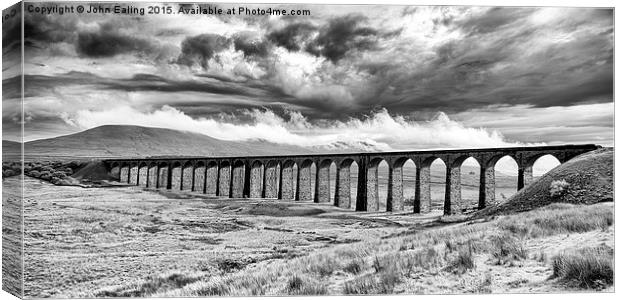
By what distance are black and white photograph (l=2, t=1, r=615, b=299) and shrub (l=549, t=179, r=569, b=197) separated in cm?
16

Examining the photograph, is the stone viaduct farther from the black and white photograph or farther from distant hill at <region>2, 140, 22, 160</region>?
distant hill at <region>2, 140, 22, 160</region>

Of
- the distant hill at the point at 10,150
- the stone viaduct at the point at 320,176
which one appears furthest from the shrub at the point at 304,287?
the stone viaduct at the point at 320,176

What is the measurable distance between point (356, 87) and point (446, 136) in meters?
3.62

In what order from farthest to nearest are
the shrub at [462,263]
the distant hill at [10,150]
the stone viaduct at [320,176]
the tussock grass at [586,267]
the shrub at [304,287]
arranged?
the stone viaduct at [320,176] → the distant hill at [10,150] → the shrub at [304,287] → the shrub at [462,263] → the tussock grass at [586,267]

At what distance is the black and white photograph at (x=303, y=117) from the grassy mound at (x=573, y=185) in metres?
0.13

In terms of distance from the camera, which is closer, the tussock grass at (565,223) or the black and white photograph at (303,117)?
the black and white photograph at (303,117)

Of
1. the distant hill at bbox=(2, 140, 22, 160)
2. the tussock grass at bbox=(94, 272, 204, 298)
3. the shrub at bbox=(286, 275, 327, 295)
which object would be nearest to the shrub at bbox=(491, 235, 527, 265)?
the shrub at bbox=(286, 275, 327, 295)

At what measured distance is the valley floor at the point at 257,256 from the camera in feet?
35.2

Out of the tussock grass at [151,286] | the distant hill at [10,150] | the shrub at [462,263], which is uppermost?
the distant hill at [10,150]

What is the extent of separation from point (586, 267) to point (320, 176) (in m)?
25.9

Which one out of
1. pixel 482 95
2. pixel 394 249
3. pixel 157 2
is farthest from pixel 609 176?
pixel 157 2

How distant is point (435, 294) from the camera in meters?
10.8

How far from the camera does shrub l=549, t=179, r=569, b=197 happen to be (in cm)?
1775

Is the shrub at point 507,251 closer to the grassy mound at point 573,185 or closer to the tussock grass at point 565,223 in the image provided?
the tussock grass at point 565,223
